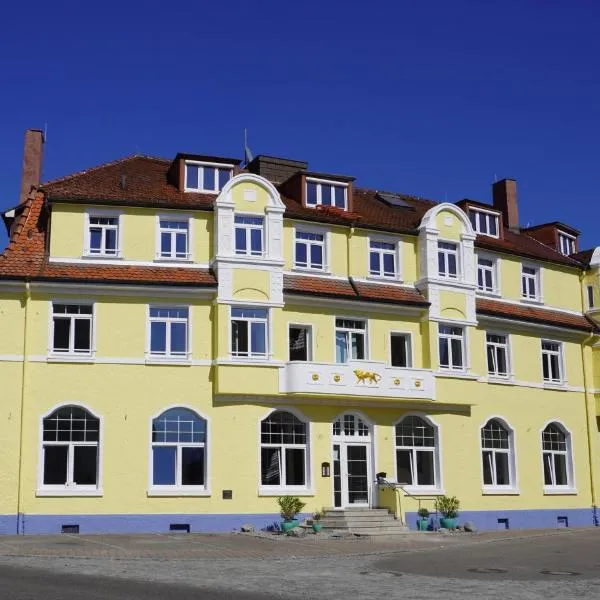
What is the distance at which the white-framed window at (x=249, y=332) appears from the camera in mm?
30188

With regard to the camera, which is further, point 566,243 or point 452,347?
point 566,243

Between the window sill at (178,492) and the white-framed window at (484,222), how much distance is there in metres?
16.1

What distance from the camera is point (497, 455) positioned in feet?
116

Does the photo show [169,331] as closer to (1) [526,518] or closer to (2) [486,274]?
(2) [486,274]

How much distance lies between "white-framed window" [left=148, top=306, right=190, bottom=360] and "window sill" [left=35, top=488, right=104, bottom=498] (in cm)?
469

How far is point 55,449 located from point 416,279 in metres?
14.2

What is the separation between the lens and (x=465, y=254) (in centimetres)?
3488

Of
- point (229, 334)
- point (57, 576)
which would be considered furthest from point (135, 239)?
point (57, 576)

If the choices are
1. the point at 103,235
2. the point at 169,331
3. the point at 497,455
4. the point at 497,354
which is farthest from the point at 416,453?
the point at 103,235

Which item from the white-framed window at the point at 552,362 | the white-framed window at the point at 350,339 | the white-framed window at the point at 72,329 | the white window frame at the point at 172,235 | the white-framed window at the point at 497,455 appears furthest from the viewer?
the white-framed window at the point at 552,362

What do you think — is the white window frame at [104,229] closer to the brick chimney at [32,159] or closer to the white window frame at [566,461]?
the brick chimney at [32,159]

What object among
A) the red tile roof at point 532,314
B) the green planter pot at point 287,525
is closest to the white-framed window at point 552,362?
the red tile roof at point 532,314

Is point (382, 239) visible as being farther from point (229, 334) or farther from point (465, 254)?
point (229, 334)

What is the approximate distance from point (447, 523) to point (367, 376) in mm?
5696
